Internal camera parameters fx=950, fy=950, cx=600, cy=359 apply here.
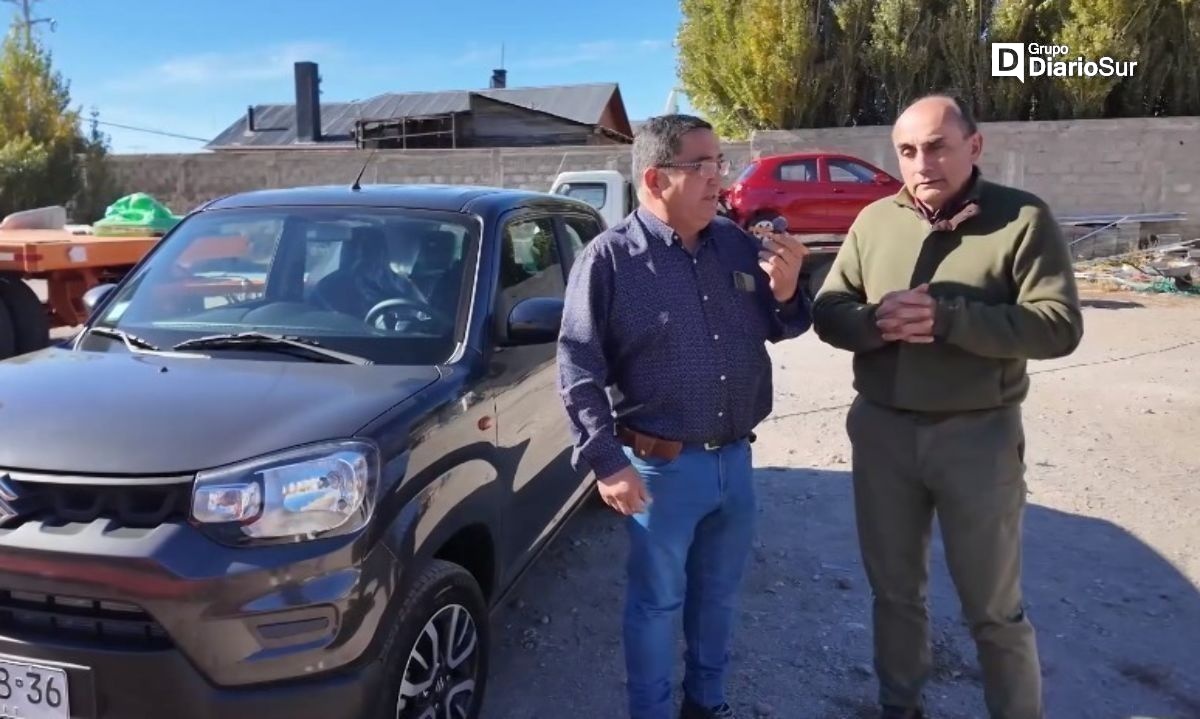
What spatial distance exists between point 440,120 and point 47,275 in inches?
775

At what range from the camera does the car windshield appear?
312cm

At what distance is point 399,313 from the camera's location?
3.23 metres

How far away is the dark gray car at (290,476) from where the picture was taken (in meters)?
2.12

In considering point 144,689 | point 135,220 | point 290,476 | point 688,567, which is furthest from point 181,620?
point 135,220

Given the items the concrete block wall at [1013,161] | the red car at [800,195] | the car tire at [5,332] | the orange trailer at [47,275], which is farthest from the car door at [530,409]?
→ the concrete block wall at [1013,161]

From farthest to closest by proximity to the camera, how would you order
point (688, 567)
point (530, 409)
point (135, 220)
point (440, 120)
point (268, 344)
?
point (440, 120)
point (135, 220)
point (530, 409)
point (268, 344)
point (688, 567)

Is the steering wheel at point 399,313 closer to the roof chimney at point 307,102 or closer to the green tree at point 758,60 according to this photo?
the green tree at point 758,60

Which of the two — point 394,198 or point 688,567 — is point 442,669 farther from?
point 394,198

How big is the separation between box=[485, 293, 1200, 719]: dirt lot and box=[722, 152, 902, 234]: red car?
8849 millimetres

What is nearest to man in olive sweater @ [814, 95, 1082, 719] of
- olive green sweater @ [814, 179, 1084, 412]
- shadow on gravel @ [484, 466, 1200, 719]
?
olive green sweater @ [814, 179, 1084, 412]

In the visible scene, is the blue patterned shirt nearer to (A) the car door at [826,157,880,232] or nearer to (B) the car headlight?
(B) the car headlight

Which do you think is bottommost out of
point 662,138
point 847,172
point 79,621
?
point 79,621

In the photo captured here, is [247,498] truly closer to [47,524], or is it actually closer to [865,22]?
[47,524]

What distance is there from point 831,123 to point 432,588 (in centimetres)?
2174
